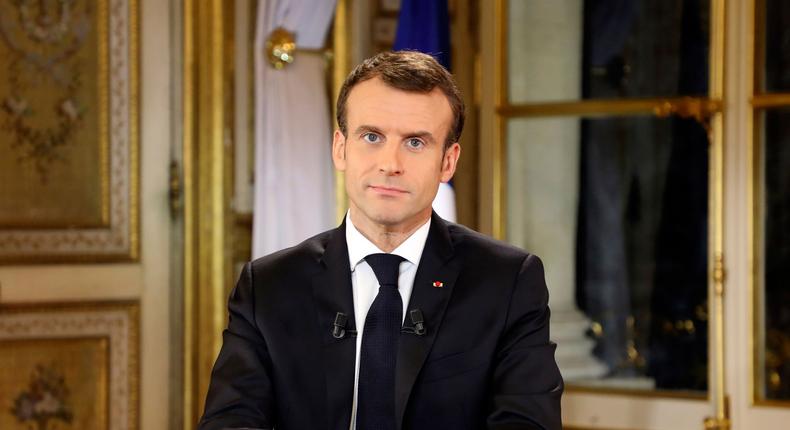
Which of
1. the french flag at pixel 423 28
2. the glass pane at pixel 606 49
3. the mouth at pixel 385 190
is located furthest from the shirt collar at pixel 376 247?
the glass pane at pixel 606 49

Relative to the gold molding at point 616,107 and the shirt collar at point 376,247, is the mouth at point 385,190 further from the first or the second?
the gold molding at point 616,107

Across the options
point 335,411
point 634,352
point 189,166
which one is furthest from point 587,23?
point 335,411

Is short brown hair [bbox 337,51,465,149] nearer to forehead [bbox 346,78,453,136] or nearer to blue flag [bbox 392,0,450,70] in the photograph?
forehead [bbox 346,78,453,136]

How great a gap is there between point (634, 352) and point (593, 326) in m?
0.17

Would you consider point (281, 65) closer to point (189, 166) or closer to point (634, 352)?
point (189, 166)

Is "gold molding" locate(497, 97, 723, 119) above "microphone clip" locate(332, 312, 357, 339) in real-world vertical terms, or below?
above

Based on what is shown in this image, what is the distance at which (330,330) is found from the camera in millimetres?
1909

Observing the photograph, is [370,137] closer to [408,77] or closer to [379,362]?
[408,77]

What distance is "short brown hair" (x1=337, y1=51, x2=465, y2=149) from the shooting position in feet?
6.14

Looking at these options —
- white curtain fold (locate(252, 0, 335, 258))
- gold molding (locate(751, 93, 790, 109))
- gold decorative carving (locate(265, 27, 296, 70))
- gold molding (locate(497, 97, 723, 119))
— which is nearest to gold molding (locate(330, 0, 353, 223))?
white curtain fold (locate(252, 0, 335, 258))

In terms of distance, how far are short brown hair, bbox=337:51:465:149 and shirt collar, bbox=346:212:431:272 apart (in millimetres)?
150

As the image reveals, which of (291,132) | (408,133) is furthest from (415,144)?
(291,132)

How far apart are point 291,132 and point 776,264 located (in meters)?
1.69

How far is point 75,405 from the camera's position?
13.4 ft
